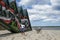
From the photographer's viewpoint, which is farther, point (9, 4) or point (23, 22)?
point (23, 22)

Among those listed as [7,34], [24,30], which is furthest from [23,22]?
[7,34]

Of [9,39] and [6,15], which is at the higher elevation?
[6,15]

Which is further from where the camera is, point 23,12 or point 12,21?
point 23,12

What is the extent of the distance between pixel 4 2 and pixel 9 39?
1597 millimetres

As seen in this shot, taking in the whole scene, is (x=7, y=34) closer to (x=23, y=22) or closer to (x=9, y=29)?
(x=9, y=29)

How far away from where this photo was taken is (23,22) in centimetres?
860

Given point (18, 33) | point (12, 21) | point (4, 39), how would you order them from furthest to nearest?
point (18, 33) < point (12, 21) < point (4, 39)

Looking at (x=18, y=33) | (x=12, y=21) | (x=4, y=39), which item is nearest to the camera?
→ (x=4, y=39)

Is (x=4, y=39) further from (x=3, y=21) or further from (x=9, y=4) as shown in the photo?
(x=9, y=4)

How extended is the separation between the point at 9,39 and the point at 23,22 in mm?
1667

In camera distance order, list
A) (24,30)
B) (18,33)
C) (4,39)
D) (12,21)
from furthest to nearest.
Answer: (24,30), (18,33), (12,21), (4,39)

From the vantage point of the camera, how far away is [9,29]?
25.7ft

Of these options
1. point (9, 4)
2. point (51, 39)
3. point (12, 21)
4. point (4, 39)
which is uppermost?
point (9, 4)

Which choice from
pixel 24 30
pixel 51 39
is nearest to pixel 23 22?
pixel 24 30
